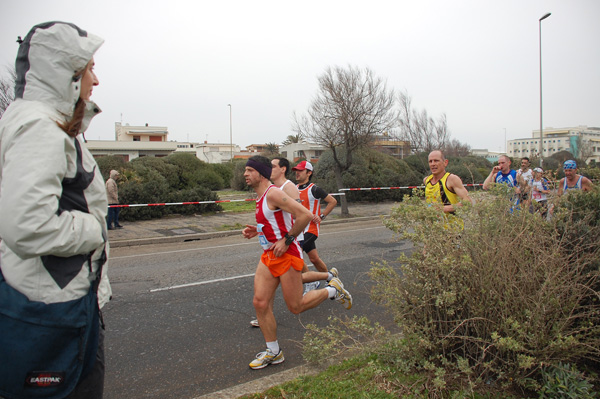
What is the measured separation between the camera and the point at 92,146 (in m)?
57.8

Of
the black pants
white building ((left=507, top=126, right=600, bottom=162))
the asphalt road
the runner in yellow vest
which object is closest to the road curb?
the asphalt road

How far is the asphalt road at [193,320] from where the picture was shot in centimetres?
388

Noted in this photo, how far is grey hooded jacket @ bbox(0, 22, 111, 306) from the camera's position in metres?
1.56

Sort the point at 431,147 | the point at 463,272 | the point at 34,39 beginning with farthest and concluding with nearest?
the point at 431,147
the point at 463,272
the point at 34,39

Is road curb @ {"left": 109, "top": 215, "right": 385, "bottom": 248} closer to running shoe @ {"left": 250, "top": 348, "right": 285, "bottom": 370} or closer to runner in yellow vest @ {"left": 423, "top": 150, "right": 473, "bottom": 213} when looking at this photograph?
runner in yellow vest @ {"left": 423, "top": 150, "right": 473, "bottom": 213}

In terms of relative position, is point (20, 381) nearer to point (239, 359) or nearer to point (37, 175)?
point (37, 175)

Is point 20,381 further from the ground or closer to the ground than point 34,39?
closer to the ground

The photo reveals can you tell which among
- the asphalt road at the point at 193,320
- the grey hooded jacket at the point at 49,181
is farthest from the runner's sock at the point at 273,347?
the grey hooded jacket at the point at 49,181

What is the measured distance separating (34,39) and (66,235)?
79cm

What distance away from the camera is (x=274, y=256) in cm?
426

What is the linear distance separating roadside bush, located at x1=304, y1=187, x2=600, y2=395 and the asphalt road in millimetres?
614

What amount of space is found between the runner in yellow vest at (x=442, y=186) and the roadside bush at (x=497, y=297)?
2.58 metres

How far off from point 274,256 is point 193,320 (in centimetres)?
183

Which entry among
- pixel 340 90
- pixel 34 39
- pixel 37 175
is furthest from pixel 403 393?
pixel 340 90
